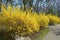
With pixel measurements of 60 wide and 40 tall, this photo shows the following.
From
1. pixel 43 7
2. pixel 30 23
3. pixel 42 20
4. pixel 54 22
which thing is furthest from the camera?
pixel 43 7

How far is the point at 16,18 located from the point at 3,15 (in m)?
0.79

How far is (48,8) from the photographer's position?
40.3 m

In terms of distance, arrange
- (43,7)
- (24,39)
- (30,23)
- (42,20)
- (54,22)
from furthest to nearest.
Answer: (43,7), (54,22), (42,20), (30,23), (24,39)

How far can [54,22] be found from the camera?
25.1 m

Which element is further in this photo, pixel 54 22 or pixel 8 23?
pixel 54 22

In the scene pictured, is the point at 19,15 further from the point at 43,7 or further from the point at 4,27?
the point at 43,7

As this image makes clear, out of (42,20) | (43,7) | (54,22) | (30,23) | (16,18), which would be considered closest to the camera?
(16,18)

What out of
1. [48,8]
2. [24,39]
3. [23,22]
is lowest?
[48,8]

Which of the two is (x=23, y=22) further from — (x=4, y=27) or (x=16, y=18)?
(x=4, y=27)

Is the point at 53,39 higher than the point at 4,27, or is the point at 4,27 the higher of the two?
the point at 4,27

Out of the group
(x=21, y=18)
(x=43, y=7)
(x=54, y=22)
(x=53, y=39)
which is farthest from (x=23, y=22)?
(x=43, y=7)

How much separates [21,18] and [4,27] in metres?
1.14

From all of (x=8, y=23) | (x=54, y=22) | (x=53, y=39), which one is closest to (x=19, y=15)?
(x=8, y=23)

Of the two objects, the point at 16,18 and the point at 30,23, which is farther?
the point at 30,23
